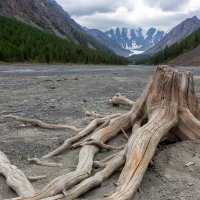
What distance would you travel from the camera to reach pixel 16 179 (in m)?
5.97

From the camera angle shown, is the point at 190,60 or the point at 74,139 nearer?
the point at 74,139

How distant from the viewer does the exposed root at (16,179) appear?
5582mm

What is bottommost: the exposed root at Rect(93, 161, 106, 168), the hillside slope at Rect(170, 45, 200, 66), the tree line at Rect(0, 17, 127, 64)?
the hillside slope at Rect(170, 45, 200, 66)

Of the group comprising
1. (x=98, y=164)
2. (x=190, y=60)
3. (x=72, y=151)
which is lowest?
(x=190, y=60)

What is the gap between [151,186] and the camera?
584 cm

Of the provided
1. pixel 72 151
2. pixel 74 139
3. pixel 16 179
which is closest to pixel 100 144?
pixel 72 151

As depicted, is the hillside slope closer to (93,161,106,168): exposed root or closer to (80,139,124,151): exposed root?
(80,139,124,151): exposed root

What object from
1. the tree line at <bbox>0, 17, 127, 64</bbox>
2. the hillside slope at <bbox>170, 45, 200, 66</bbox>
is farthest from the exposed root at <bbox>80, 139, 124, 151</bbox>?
the hillside slope at <bbox>170, 45, 200, 66</bbox>

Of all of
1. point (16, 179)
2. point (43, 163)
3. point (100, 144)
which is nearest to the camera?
point (16, 179)

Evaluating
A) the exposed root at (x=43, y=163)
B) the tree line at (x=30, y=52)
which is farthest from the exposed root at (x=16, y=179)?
the tree line at (x=30, y=52)

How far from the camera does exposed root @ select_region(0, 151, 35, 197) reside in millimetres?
5582

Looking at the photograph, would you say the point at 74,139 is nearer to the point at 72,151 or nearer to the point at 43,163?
the point at 72,151

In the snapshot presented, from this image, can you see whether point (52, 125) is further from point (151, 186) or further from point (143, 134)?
point (151, 186)

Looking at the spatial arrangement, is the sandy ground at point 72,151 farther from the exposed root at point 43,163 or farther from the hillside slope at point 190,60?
the hillside slope at point 190,60
